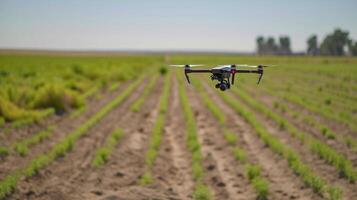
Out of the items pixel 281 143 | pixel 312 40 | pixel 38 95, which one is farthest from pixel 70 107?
pixel 312 40

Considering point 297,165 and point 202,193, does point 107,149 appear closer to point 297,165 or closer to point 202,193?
point 202,193

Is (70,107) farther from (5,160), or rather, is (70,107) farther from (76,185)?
(76,185)

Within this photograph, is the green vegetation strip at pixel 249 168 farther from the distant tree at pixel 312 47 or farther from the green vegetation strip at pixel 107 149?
the distant tree at pixel 312 47

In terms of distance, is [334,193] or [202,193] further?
[202,193]

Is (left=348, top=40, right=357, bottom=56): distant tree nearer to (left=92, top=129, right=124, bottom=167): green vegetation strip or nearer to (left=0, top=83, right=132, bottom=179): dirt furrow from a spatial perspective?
(left=92, top=129, right=124, bottom=167): green vegetation strip

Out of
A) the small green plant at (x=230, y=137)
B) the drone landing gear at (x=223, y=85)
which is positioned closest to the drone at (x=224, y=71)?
the drone landing gear at (x=223, y=85)

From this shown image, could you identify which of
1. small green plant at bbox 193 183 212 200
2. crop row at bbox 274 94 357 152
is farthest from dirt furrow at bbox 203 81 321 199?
crop row at bbox 274 94 357 152

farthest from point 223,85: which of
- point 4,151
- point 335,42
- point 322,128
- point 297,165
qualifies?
point 322,128
